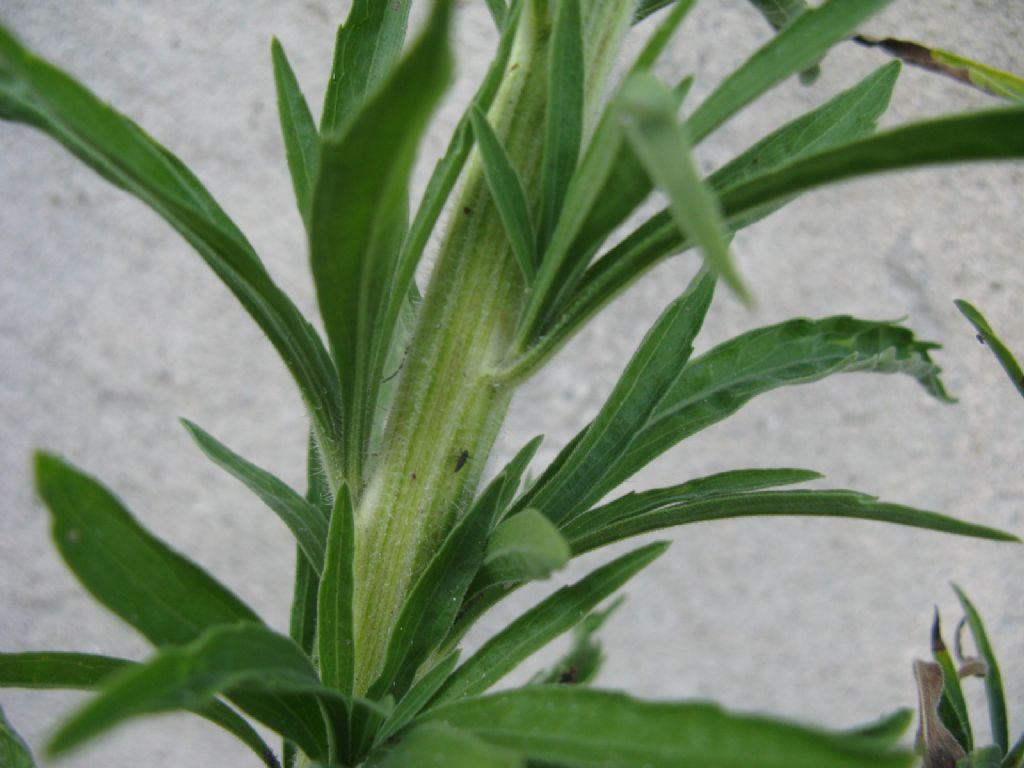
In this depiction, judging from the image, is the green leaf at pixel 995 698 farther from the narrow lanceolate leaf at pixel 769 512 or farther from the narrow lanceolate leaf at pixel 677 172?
the narrow lanceolate leaf at pixel 677 172

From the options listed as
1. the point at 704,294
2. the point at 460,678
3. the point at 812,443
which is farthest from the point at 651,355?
the point at 812,443

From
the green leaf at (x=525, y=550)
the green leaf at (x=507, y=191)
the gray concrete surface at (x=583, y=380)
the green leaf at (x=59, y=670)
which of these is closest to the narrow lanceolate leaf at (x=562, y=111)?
the green leaf at (x=507, y=191)

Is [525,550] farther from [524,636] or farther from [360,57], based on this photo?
[360,57]

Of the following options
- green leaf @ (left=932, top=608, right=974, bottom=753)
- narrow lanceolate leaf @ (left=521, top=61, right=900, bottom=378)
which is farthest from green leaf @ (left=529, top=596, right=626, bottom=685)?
narrow lanceolate leaf @ (left=521, top=61, right=900, bottom=378)

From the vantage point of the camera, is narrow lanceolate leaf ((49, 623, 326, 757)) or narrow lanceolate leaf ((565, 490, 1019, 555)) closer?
narrow lanceolate leaf ((49, 623, 326, 757))

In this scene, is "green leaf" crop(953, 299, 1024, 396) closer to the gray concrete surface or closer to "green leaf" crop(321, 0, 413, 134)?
"green leaf" crop(321, 0, 413, 134)

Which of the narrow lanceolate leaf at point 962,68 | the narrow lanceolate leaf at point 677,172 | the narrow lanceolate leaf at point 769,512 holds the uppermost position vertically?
the narrow lanceolate leaf at point 962,68
